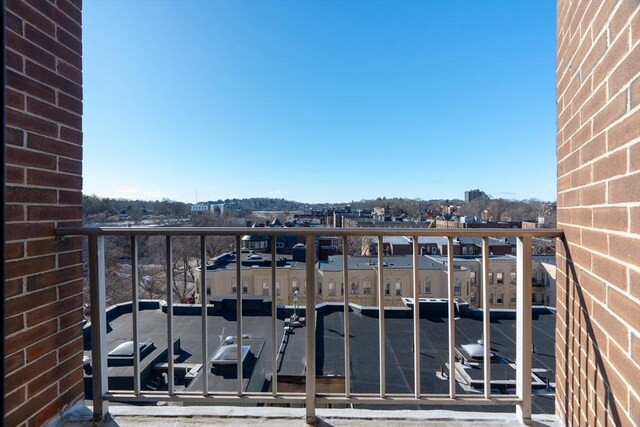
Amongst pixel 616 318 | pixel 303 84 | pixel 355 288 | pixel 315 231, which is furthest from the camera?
pixel 355 288

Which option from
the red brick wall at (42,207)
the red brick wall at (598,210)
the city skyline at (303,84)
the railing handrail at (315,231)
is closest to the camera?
the red brick wall at (598,210)

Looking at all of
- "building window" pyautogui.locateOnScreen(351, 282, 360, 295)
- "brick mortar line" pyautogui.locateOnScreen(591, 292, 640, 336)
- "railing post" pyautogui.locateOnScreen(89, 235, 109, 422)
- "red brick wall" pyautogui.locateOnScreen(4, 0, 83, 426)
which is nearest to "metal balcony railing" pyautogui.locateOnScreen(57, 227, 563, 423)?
"railing post" pyautogui.locateOnScreen(89, 235, 109, 422)

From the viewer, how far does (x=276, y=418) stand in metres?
1.50

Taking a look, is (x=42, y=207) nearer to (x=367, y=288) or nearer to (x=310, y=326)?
(x=310, y=326)

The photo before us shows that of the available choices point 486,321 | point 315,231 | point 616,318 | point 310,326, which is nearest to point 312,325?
point 310,326

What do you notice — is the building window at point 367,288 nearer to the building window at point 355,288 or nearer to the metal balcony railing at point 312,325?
the building window at point 355,288

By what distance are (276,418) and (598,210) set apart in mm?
1614

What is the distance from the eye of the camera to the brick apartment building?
85 centimetres

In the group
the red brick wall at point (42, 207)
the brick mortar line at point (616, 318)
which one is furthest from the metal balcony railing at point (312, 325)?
the brick mortar line at point (616, 318)

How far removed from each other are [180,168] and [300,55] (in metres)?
9.64

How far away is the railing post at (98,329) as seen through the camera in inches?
59.2

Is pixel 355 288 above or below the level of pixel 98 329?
below

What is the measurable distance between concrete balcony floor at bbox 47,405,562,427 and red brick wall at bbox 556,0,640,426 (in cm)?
39

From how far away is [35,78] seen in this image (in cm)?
127
